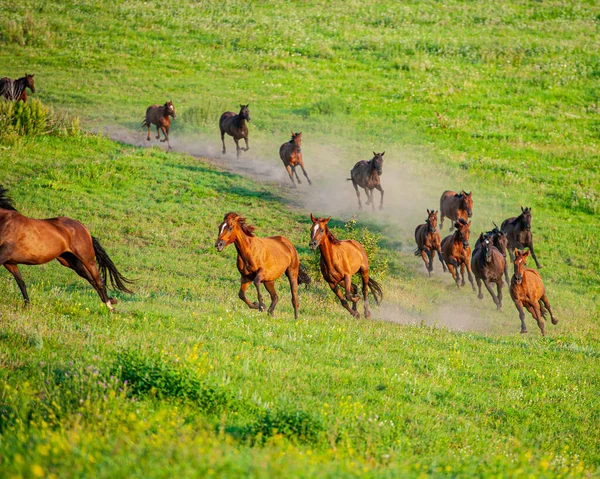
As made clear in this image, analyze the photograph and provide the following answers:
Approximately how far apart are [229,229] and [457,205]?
13431 mm

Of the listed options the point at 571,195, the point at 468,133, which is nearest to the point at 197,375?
the point at 571,195

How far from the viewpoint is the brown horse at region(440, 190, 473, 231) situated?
2458 centimetres

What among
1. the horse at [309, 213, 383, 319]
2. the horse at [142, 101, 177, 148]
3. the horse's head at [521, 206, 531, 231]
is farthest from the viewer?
the horse at [142, 101, 177, 148]

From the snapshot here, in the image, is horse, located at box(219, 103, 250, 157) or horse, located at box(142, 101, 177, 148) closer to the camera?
horse, located at box(219, 103, 250, 157)

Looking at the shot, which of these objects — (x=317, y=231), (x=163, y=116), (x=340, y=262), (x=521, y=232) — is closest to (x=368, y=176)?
(x=521, y=232)

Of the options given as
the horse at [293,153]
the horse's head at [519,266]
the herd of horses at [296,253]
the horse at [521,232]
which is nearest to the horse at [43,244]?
the herd of horses at [296,253]

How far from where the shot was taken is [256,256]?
560 inches

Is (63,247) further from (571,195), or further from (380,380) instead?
(571,195)

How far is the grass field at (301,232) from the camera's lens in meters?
7.27

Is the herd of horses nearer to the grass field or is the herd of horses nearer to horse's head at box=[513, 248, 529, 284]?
horse's head at box=[513, 248, 529, 284]

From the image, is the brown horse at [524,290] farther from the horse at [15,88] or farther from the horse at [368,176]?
the horse at [15,88]

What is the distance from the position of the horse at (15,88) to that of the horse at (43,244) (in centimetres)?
2168

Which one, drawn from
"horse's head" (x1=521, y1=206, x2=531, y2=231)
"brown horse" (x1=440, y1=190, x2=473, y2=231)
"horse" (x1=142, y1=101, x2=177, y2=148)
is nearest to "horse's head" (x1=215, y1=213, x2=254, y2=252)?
"brown horse" (x1=440, y1=190, x2=473, y2=231)

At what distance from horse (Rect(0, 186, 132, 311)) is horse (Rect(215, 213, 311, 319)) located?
2.25 m
